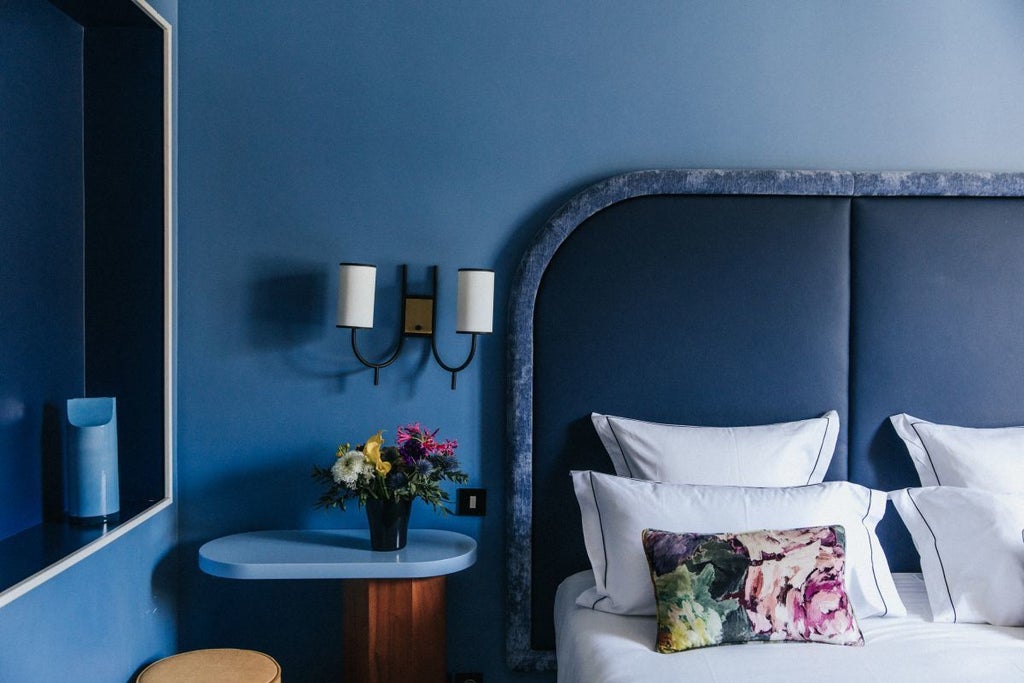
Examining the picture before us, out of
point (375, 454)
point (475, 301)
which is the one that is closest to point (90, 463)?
point (375, 454)

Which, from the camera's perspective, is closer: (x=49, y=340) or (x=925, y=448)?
(x=49, y=340)

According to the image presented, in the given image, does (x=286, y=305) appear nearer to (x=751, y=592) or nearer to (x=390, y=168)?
(x=390, y=168)

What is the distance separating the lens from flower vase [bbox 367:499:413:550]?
2197 mm

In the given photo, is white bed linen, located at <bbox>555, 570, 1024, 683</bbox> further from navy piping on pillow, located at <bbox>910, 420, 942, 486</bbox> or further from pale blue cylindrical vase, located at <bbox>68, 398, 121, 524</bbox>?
pale blue cylindrical vase, located at <bbox>68, 398, 121, 524</bbox>

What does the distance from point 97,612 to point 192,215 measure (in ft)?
3.76

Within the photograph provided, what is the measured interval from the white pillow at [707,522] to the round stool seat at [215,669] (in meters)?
0.82

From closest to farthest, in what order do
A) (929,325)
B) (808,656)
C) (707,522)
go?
1. (808,656)
2. (707,522)
3. (929,325)

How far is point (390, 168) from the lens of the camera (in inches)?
96.8

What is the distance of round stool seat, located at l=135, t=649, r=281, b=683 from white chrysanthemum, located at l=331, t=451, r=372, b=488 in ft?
1.59

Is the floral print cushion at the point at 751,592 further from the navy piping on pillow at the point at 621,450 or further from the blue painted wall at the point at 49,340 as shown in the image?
the blue painted wall at the point at 49,340

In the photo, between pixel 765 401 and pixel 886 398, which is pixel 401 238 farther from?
pixel 886 398

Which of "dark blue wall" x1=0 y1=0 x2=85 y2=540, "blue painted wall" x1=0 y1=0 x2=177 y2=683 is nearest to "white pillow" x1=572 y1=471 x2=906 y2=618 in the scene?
"blue painted wall" x1=0 y1=0 x2=177 y2=683

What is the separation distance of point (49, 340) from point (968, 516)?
7.94 feet

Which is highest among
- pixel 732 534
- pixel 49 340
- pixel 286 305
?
pixel 286 305
